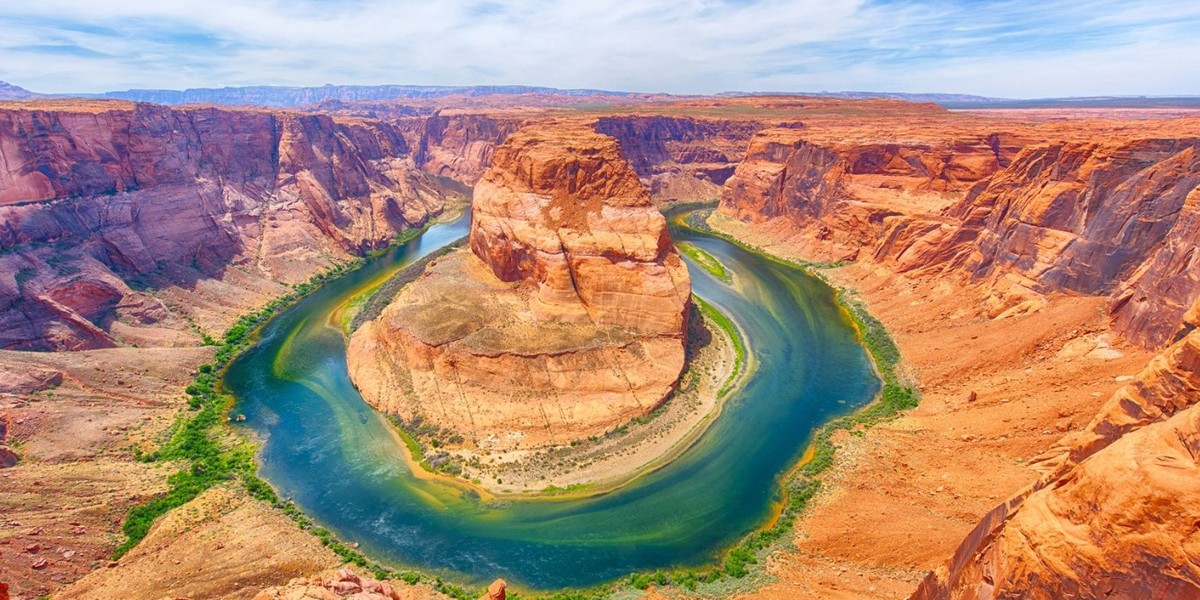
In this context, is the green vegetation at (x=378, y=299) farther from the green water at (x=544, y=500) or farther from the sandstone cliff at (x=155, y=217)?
the sandstone cliff at (x=155, y=217)

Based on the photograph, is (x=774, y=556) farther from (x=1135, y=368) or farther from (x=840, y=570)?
(x=1135, y=368)

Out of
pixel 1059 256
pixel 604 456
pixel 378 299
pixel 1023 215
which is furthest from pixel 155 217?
pixel 1059 256

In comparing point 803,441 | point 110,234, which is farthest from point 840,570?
point 110,234

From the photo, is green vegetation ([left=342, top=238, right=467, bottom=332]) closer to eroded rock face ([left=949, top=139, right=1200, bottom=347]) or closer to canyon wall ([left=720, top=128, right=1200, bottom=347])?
canyon wall ([left=720, top=128, right=1200, bottom=347])

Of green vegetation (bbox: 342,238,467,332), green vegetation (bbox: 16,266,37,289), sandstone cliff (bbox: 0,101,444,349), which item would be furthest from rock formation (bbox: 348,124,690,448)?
green vegetation (bbox: 16,266,37,289)

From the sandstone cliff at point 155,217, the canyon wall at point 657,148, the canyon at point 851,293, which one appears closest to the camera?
the canyon at point 851,293

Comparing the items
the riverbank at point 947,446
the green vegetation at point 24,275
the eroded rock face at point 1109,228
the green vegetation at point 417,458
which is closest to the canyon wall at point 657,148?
the eroded rock face at point 1109,228
